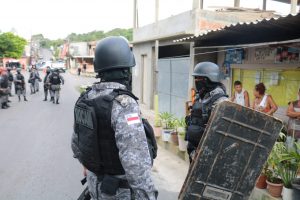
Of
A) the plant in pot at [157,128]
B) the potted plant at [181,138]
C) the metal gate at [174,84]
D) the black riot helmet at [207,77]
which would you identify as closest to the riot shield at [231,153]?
the black riot helmet at [207,77]

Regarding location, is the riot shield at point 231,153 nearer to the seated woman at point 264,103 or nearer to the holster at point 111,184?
the holster at point 111,184

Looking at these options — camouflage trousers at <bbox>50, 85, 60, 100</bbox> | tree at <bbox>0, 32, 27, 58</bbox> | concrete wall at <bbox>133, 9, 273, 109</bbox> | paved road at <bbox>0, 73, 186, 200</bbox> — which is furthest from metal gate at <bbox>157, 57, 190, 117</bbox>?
tree at <bbox>0, 32, 27, 58</bbox>

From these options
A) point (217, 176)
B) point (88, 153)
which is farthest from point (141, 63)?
point (88, 153)

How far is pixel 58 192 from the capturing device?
4.94 meters

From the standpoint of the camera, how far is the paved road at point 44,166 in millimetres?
5007

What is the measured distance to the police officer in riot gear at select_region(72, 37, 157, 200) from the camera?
6.40 feet

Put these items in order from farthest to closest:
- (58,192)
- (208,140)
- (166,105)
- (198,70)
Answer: (166,105), (58,192), (198,70), (208,140)

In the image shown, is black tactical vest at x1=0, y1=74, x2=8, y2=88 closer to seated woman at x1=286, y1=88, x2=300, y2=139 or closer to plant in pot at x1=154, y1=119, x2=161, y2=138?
plant in pot at x1=154, y1=119, x2=161, y2=138

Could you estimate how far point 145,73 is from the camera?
15602 mm

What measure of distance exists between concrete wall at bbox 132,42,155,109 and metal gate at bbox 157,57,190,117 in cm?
192

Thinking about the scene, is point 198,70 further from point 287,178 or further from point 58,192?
point 58,192

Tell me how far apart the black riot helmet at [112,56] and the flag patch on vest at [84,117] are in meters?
0.28

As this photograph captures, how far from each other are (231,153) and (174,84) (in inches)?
309

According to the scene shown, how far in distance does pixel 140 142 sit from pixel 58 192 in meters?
3.37
